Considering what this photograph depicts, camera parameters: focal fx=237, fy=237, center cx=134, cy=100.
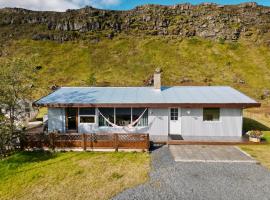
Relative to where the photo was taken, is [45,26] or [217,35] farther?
[45,26]

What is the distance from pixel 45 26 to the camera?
8188 centimetres

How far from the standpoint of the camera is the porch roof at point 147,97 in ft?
51.1

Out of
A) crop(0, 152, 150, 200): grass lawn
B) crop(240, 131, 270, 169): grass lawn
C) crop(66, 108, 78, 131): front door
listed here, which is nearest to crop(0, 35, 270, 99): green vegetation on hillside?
→ crop(66, 108, 78, 131): front door

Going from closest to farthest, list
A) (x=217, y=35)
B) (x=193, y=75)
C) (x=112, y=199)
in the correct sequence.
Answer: (x=112, y=199)
(x=193, y=75)
(x=217, y=35)

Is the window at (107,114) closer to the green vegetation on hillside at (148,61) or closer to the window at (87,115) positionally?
the window at (87,115)

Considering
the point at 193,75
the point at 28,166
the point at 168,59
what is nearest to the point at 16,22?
the point at 168,59

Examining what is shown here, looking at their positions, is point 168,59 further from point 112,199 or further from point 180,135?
point 112,199

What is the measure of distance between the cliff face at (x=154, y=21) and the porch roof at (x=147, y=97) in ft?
197

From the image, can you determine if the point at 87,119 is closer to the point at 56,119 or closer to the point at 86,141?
the point at 56,119

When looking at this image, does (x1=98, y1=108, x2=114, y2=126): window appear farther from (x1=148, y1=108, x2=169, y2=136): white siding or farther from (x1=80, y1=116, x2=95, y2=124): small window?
(x1=148, y1=108, x2=169, y2=136): white siding

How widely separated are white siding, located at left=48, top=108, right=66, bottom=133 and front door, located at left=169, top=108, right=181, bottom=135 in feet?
24.4

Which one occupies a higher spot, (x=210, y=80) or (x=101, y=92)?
(x=210, y=80)

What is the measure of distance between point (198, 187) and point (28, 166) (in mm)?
8476

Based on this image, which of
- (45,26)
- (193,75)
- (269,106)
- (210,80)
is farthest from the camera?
(45,26)
